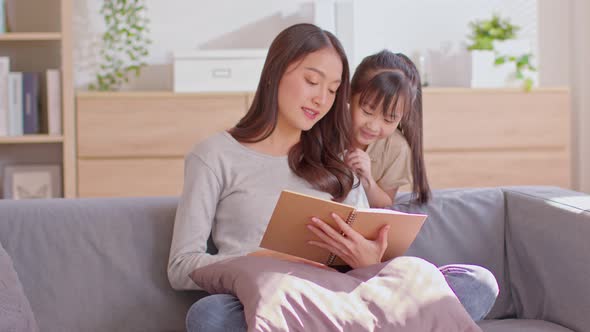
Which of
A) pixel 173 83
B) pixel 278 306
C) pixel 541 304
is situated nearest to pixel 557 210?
pixel 541 304

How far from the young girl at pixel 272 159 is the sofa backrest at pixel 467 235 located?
19 cm

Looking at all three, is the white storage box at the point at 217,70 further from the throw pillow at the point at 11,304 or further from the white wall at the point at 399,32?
the throw pillow at the point at 11,304

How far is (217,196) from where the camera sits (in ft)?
6.70

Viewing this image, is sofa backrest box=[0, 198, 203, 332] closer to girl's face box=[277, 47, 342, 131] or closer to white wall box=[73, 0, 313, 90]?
girl's face box=[277, 47, 342, 131]

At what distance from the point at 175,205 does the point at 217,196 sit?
0.18m

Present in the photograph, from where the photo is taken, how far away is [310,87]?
2.10 meters

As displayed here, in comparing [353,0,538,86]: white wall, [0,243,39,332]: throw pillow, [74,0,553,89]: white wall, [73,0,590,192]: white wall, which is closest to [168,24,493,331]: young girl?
[0,243,39,332]: throw pillow

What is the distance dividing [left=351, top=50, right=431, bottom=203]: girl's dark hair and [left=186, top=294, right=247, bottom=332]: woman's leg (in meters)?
0.77

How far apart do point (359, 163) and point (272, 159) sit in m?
0.26

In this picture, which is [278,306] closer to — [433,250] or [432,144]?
[433,250]

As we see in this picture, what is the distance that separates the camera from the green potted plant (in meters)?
4.02

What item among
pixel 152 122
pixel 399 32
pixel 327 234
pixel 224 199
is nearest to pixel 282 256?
pixel 327 234

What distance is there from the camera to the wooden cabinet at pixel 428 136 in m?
3.83

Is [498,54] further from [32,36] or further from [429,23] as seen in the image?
[32,36]
